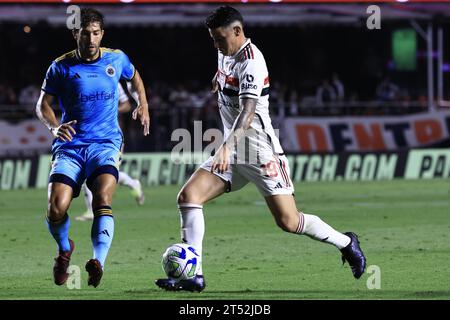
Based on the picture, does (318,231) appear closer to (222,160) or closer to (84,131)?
(222,160)

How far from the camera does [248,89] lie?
29.7 feet

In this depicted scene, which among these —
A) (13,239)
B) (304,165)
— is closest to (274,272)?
(13,239)

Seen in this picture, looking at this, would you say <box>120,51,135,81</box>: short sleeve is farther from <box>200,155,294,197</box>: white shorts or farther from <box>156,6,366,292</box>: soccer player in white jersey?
<box>200,155,294,197</box>: white shorts

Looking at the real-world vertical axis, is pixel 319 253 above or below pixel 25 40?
below

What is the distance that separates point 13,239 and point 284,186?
5288mm

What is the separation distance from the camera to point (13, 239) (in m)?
13.7

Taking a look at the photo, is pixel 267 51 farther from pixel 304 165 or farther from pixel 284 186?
pixel 284 186

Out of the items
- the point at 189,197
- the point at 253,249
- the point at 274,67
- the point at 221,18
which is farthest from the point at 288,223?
the point at 274,67

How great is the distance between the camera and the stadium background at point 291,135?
11117 mm

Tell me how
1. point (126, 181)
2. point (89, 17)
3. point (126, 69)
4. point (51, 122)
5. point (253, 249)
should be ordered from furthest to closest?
1. point (126, 181)
2. point (253, 249)
3. point (126, 69)
4. point (51, 122)
5. point (89, 17)

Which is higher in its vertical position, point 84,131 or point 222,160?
point 84,131

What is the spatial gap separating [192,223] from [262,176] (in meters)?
0.67

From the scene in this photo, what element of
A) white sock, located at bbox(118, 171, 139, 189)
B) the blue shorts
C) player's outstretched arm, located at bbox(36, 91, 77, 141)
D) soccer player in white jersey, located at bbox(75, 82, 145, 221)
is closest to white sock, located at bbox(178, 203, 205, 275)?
the blue shorts
